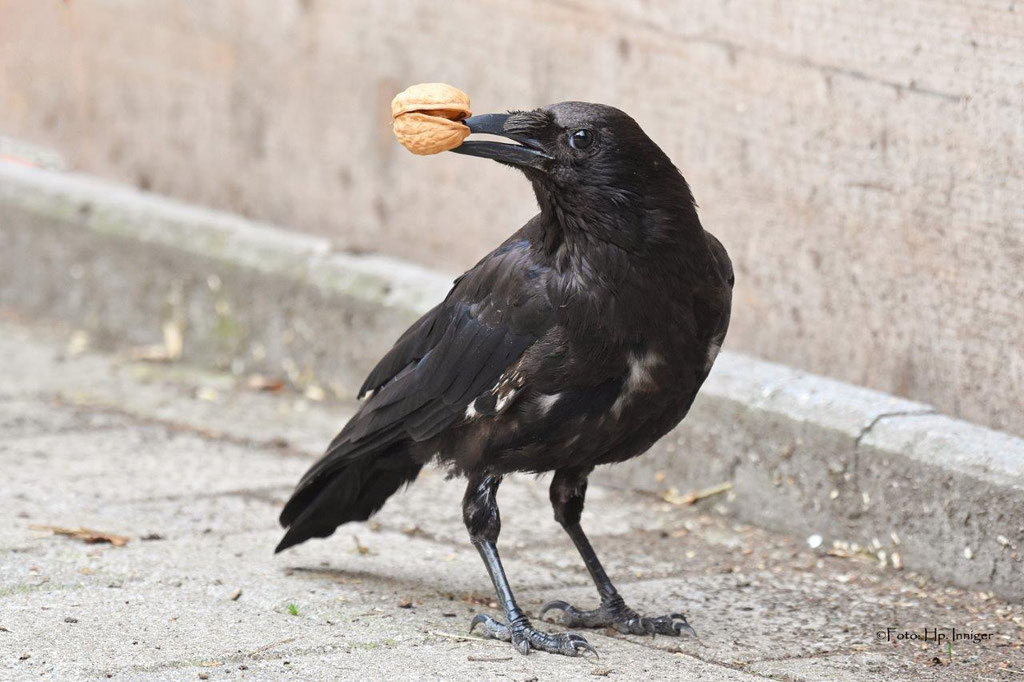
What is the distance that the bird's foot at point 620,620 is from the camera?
393 centimetres

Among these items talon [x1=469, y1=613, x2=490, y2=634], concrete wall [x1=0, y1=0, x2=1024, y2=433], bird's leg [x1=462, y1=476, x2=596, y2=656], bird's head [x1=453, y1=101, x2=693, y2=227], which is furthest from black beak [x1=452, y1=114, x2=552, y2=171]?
concrete wall [x1=0, y1=0, x2=1024, y2=433]

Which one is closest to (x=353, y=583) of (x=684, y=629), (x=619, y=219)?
(x=684, y=629)

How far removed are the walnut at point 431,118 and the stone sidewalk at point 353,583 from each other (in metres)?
1.24

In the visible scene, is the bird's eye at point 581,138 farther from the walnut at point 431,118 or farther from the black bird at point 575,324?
the walnut at point 431,118

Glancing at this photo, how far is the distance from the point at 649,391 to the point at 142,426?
288 centimetres

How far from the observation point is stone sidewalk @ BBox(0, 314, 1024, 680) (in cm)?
359

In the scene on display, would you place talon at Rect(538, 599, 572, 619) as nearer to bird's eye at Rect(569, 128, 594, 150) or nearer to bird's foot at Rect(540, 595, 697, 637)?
bird's foot at Rect(540, 595, 697, 637)

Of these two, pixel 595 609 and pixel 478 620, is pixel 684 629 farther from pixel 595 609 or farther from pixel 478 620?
pixel 478 620

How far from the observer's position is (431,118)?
3.78m

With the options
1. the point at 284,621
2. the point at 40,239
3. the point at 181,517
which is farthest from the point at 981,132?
the point at 40,239

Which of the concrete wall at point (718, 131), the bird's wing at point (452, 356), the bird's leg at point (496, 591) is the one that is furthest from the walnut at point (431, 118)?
the concrete wall at point (718, 131)

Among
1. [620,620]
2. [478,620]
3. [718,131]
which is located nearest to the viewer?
[478,620]

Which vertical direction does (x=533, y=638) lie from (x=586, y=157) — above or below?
below

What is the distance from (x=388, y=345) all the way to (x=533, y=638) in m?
2.51
